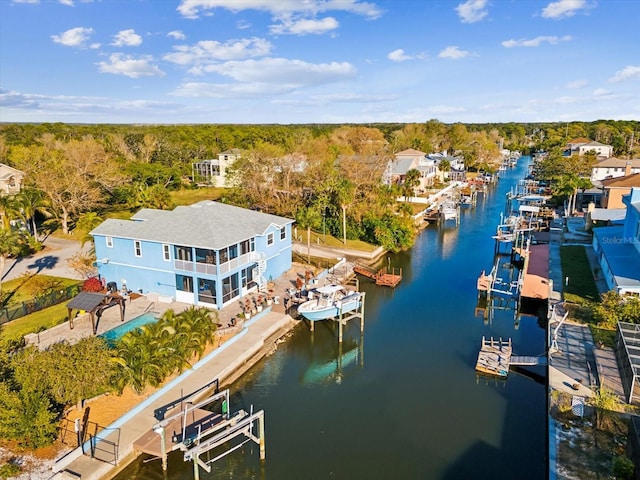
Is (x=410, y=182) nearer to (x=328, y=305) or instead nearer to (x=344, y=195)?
(x=344, y=195)

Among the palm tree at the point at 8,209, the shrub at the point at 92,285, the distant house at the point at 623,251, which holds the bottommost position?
the shrub at the point at 92,285

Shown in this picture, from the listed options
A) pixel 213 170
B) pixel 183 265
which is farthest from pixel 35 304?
pixel 213 170

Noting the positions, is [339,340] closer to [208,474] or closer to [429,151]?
[208,474]

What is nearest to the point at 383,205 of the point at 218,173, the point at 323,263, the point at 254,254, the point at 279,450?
the point at 323,263

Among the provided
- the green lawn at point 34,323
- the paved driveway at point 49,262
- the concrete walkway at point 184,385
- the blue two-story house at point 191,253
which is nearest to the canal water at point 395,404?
the concrete walkway at point 184,385

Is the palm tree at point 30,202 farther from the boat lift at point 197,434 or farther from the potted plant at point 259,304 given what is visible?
the boat lift at point 197,434

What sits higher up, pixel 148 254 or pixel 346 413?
pixel 148 254

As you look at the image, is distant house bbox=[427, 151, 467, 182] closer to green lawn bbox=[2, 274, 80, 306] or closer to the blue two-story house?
the blue two-story house
